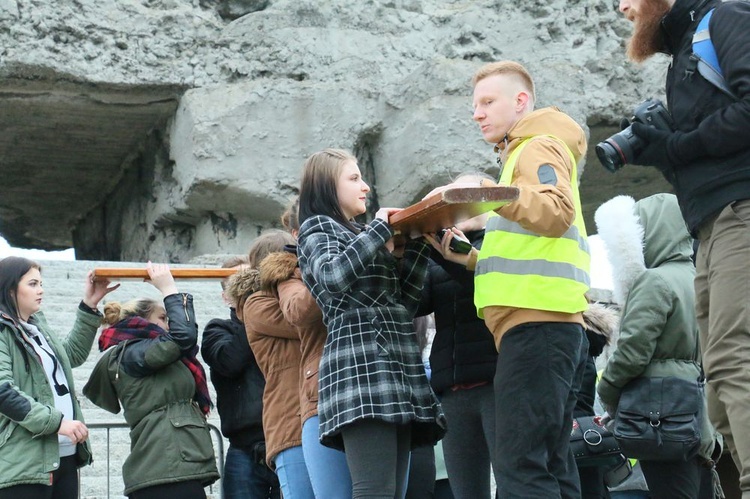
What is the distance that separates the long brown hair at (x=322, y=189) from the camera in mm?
5160

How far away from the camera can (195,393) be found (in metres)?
6.45

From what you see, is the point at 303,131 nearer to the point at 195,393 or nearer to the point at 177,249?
the point at 177,249

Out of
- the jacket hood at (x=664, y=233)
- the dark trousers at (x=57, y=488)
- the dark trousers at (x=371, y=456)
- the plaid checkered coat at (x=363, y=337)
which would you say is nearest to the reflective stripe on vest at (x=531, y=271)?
the plaid checkered coat at (x=363, y=337)

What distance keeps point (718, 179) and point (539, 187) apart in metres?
0.69

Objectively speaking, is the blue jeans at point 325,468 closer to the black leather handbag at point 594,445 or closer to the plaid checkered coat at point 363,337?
the plaid checkered coat at point 363,337

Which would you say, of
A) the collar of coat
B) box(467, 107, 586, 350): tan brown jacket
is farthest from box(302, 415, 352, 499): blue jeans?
the collar of coat

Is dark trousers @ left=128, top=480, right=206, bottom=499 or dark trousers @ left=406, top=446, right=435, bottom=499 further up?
dark trousers @ left=128, top=480, right=206, bottom=499

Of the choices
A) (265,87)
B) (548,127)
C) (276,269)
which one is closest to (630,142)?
(548,127)

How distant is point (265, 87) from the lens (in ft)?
46.2

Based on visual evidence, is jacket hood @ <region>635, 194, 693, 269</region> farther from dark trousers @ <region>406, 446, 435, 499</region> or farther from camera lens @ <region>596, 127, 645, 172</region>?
camera lens @ <region>596, 127, 645, 172</region>

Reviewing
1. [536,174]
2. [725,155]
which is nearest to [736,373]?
[725,155]

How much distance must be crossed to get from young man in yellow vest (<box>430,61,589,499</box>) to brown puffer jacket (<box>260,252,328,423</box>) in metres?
0.76

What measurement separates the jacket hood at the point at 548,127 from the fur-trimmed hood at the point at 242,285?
5.28ft

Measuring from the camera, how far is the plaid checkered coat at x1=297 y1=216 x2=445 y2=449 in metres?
4.69
